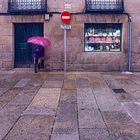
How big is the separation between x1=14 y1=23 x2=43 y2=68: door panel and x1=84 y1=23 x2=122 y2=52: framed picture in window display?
2419mm

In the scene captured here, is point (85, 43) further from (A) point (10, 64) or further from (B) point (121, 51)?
(A) point (10, 64)

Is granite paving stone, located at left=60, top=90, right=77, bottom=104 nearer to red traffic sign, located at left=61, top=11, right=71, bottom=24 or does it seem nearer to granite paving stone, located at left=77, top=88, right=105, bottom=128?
granite paving stone, located at left=77, top=88, right=105, bottom=128

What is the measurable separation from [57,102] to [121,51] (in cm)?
819

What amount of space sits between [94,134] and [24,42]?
11272 mm

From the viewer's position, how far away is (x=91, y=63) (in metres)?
16.5

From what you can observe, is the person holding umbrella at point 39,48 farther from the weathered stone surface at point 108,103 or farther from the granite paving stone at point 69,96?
the weathered stone surface at point 108,103

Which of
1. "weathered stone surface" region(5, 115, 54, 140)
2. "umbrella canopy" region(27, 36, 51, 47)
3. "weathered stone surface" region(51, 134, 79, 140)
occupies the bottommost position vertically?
"weathered stone surface" region(51, 134, 79, 140)

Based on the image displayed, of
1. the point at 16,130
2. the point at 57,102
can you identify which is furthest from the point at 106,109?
the point at 16,130

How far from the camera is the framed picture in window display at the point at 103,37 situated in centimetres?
1672

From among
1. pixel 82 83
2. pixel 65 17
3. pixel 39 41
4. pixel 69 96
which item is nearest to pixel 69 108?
pixel 69 96

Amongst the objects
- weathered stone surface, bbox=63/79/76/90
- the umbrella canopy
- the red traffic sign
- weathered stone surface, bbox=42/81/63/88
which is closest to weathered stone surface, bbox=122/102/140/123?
weathered stone surface, bbox=63/79/76/90

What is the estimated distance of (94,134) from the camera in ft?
→ 20.8

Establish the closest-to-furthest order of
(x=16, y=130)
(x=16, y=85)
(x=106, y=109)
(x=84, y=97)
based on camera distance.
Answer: (x=16, y=130) → (x=106, y=109) → (x=84, y=97) → (x=16, y=85)

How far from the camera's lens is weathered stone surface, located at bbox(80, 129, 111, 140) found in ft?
20.1
